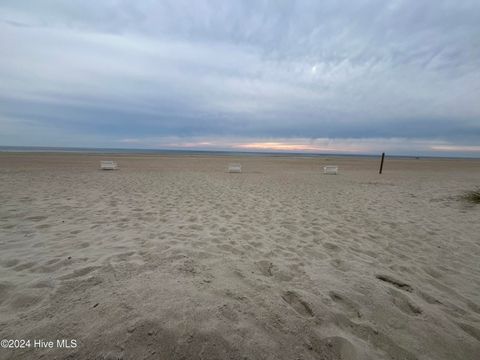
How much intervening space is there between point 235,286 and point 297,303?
2.43 feet

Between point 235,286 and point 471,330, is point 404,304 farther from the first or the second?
point 235,286

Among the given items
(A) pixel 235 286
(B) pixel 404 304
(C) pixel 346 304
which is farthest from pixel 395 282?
(A) pixel 235 286

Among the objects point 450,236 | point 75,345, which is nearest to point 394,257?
point 450,236

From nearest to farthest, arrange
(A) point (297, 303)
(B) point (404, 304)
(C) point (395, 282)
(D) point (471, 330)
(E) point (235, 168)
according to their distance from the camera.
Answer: (D) point (471, 330), (A) point (297, 303), (B) point (404, 304), (C) point (395, 282), (E) point (235, 168)

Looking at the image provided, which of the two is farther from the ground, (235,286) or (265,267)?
(235,286)

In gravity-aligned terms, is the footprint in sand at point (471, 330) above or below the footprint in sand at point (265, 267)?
below

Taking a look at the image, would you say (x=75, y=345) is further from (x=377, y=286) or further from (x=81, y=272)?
(x=377, y=286)

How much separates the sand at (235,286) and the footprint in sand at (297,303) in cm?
1

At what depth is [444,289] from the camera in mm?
2896

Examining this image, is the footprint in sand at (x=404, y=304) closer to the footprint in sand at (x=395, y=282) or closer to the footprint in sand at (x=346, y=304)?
the footprint in sand at (x=395, y=282)

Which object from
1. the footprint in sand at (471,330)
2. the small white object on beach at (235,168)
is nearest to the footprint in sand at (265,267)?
the footprint in sand at (471,330)

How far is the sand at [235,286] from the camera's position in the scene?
1845 mm

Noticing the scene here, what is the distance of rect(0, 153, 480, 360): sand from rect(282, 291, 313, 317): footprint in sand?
0.05 feet

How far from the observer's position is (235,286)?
2.63m
